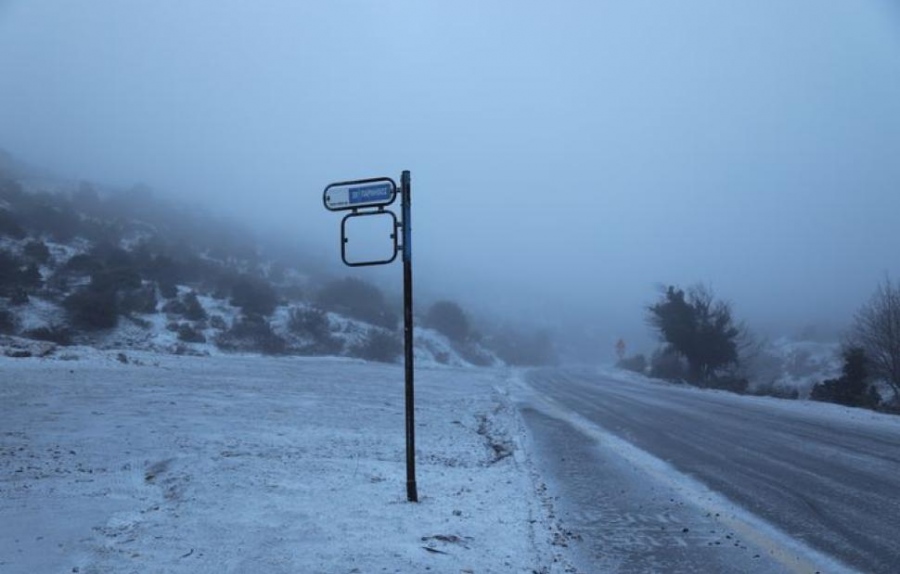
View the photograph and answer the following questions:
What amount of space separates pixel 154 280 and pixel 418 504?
36.7 m

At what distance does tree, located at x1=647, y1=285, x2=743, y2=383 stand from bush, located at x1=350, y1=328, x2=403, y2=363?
18911mm

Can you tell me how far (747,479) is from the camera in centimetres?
892

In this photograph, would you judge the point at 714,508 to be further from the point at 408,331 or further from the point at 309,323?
the point at 309,323

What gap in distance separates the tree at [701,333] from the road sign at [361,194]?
3824 cm

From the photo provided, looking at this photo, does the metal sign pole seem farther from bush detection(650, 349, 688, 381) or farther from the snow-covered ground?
bush detection(650, 349, 688, 381)

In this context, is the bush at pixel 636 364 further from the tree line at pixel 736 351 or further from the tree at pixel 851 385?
the tree at pixel 851 385

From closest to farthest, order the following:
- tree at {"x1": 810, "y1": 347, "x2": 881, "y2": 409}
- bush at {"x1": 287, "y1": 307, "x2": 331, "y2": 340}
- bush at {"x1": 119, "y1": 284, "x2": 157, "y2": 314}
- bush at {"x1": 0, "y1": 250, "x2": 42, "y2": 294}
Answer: tree at {"x1": 810, "y1": 347, "x2": 881, "y2": 409}, bush at {"x1": 0, "y1": 250, "x2": 42, "y2": 294}, bush at {"x1": 119, "y1": 284, "x2": 157, "y2": 314}, bush at {"x1": 287, "y1": 307, "x2": 331, "y2": 340}

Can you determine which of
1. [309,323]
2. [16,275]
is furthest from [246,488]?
[309,323]

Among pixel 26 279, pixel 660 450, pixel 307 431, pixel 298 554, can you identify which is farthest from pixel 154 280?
pixel 298 554

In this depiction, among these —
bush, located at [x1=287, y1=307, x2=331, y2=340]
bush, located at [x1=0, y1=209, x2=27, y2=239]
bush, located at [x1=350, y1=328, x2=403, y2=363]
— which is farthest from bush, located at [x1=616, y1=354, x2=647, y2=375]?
bush, located at [x1=0, y1=209, x2=27, y2=239]

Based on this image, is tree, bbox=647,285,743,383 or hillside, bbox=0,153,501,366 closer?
hillside, bbox=0,153,501,366

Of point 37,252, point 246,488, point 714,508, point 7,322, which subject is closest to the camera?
point 246,488

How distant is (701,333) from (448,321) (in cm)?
3461

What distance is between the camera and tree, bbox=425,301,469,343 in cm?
7144
